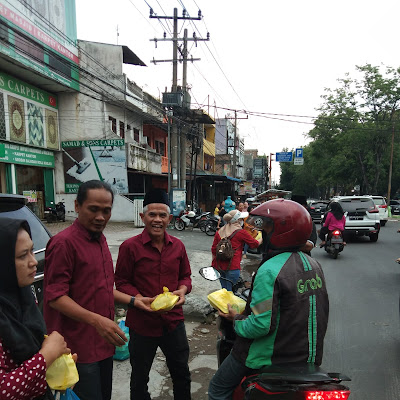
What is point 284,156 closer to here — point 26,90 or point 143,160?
point 143,160

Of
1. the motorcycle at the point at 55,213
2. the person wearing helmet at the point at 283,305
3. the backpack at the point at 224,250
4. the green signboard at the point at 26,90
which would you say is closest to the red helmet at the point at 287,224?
the person wearing helmet at the point at 283,305

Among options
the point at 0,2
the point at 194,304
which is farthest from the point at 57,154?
the point at 194,304

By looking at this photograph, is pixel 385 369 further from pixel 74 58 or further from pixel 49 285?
pixel 74 58

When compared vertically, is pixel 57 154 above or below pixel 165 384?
above

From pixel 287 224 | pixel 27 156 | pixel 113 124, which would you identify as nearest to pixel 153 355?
pixel 287 224

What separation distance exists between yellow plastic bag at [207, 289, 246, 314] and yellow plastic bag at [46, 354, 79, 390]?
3.14ft

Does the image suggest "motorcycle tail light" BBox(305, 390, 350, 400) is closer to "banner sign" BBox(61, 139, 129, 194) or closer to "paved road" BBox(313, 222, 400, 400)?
"paved road" BBox(313, 222, 400, 400)

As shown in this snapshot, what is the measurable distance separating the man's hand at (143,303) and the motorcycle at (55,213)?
14694 millimetres

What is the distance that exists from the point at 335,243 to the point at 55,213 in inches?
503

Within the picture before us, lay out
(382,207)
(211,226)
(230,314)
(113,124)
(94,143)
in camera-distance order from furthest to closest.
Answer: (113,124) → (94,143) → (382,207) → (211,226) → (230,314)

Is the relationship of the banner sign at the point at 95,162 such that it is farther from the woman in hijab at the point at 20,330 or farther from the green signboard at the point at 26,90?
the woman in hijab at the point at 20,330

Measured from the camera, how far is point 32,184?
1598 cm

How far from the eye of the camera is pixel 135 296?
2.28 m

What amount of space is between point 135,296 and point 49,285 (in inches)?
27.1
